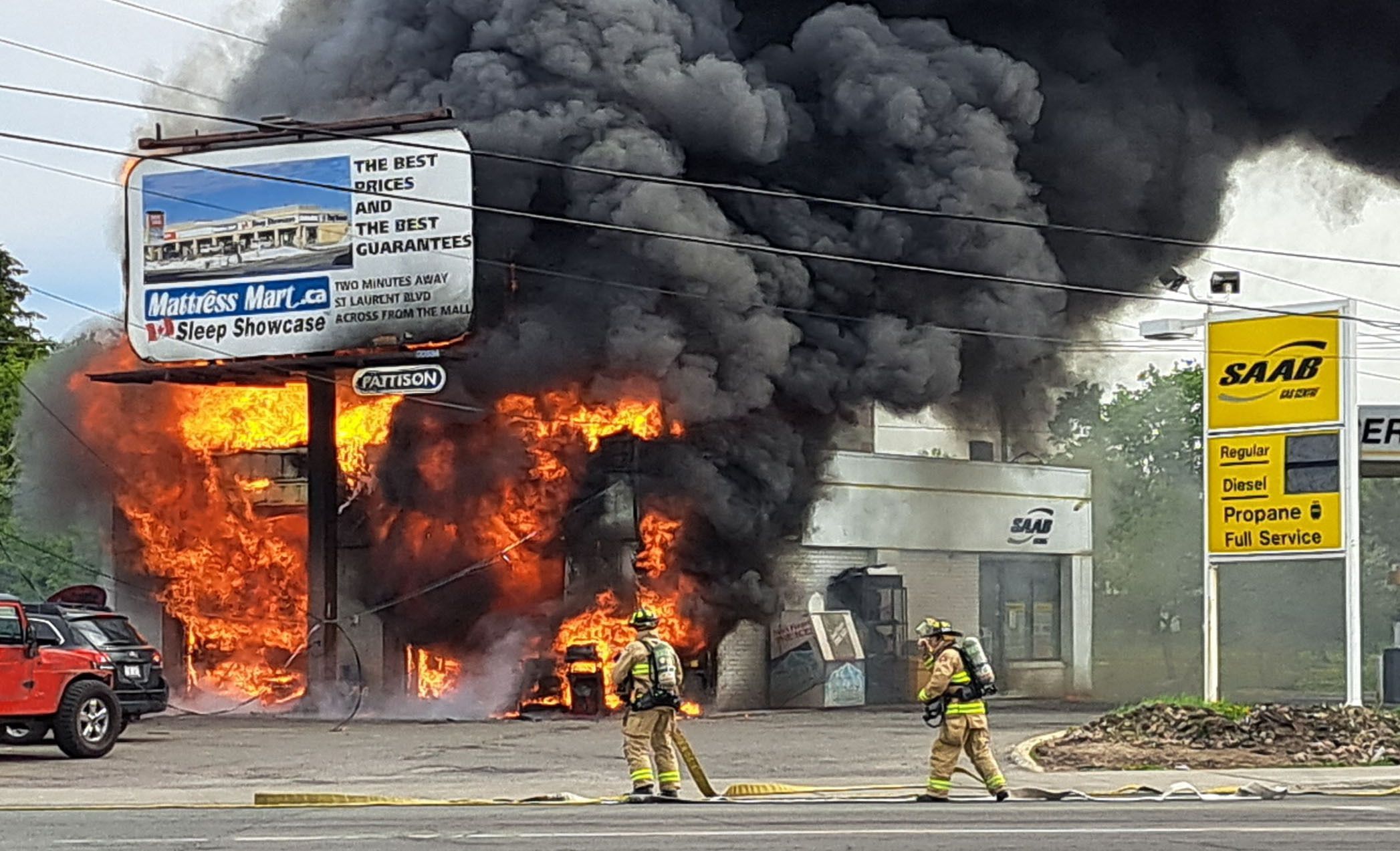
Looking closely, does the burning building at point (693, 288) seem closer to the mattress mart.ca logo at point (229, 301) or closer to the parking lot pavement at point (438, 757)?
the mattress mart.ca logo at point (229, 301)

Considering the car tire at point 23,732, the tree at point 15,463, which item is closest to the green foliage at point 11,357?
the tree at point 15,463

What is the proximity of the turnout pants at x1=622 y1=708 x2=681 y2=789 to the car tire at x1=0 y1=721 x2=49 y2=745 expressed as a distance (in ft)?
25.9

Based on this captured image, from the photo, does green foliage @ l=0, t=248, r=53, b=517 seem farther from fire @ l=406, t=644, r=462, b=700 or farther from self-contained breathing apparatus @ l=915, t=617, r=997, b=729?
self-contained breathing apparatus @ l=915, t=617, r=997, b=729

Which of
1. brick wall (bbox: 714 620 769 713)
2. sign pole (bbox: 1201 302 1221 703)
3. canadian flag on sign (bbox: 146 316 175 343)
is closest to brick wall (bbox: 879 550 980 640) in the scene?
brick wall (bbox: 714 620 769 713)

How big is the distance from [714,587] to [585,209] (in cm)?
652

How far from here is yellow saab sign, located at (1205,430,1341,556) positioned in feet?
72.5

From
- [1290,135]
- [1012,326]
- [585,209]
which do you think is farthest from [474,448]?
[1290,135]

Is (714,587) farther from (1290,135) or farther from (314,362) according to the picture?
(1290,135)

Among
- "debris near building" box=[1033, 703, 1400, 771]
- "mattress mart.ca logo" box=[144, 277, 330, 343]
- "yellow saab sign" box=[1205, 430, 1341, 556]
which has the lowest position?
→ "debris near building" box=[1033, 703, 1400, 771]

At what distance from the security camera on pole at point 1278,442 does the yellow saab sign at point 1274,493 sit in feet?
0.03

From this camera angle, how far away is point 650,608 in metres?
32.3

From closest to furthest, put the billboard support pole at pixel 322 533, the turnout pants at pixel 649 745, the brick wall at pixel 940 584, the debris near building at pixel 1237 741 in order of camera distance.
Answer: the turnout pants at pixel 649 745
the debris near building at pixel 1237 741
the billboard support pole at pixel 322 533
the brick wall at pixel 940 584

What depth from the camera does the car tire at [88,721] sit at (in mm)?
20703

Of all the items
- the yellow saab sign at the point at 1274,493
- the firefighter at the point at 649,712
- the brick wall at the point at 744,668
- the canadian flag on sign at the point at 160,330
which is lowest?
the brick wall at the point at 744,668
